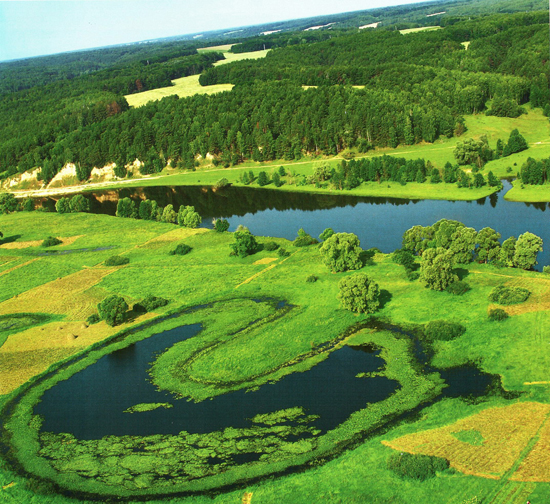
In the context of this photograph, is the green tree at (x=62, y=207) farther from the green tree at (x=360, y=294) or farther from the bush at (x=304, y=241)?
the green tree at (x=360, y=294)

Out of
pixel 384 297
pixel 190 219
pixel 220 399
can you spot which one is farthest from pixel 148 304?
pixel 190 219

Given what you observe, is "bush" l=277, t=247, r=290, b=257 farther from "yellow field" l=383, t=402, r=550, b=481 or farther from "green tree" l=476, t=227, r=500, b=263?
"yellow field" l=383, t=402, r=550, b=481

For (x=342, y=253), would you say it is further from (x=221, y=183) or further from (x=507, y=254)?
(x=221, y=183)

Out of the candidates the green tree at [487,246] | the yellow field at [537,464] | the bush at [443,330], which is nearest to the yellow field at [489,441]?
the yellow field at [537,464]

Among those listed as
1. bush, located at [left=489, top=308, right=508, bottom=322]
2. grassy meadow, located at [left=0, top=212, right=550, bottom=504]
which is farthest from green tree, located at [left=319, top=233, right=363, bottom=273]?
bush, located at [left=489, top=308, right=508, bottom=322]

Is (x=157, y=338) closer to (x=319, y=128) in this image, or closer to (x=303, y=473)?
(x=303, y=473)

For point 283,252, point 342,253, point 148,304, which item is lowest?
point 148,304
